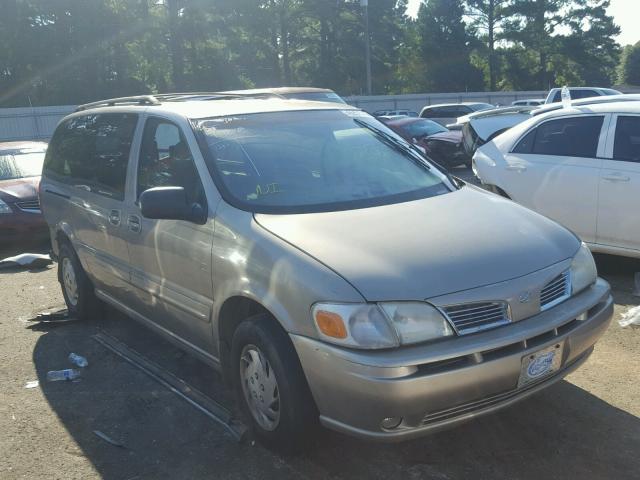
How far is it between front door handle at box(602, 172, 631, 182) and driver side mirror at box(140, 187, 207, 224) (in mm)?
3912

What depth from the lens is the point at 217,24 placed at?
49.5m

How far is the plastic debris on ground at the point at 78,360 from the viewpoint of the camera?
497 cm

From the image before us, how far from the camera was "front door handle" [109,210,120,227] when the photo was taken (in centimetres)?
474

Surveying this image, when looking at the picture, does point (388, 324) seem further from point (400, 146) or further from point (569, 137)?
point (569, 137)

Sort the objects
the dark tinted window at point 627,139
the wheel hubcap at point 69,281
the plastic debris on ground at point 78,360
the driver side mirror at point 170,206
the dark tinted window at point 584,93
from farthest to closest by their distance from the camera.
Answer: the dark tinted window at point 584,93 < the dark tinted window at point 627,139 < the wheel hubcap at point 69,281 < the plastic debris on ground at point 78,360 < the driver side mirror at point 170,206

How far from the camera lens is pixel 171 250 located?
4.08 metres

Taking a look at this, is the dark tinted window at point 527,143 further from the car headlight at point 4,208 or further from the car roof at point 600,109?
the car headlight at point 4,208

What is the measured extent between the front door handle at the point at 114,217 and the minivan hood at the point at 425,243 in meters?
1.58

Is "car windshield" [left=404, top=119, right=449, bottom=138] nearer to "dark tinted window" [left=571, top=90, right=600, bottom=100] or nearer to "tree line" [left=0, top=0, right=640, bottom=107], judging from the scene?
"dark tinted window" [left=571, top=90, right=600, bottom=100]

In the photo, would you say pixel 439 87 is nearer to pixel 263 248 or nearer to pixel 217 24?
pixel 217 24

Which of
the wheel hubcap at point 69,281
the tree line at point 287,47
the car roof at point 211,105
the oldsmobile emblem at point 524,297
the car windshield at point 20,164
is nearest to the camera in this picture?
the oldsmobile emblem at point 524,297

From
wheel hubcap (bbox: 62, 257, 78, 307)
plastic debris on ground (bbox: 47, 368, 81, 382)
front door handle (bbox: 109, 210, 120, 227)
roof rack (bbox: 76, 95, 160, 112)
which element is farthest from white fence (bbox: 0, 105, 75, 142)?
plastic debris on ground (bbox: 47, 368, 81, 382)

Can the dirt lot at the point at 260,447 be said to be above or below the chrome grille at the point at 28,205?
below

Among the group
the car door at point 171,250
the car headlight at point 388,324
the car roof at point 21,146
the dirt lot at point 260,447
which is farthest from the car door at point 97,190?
the car roof at point 21,146
